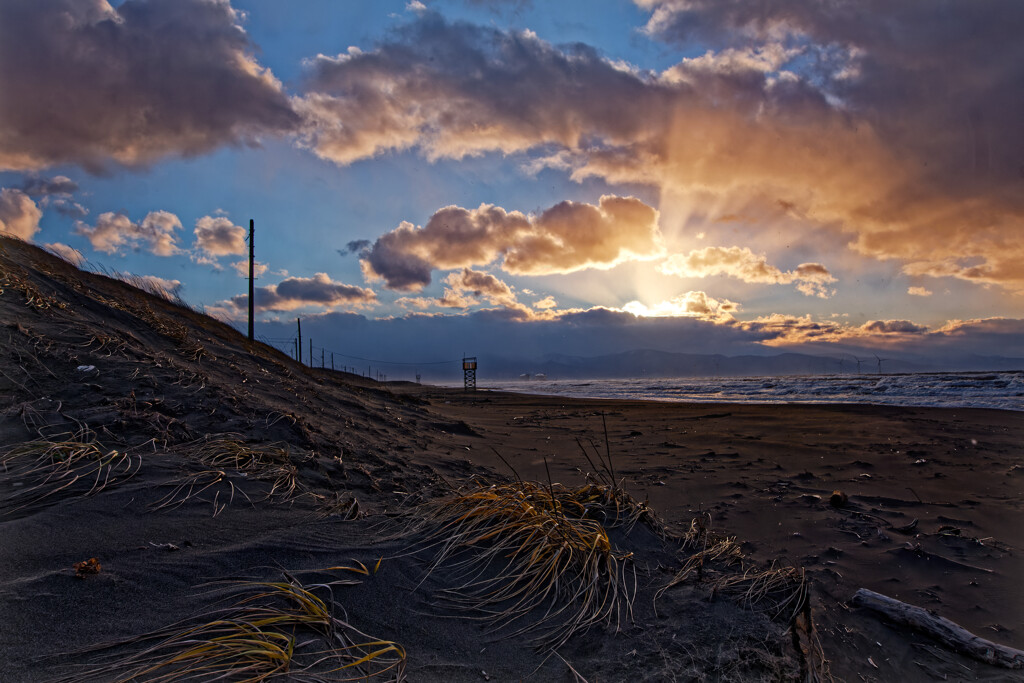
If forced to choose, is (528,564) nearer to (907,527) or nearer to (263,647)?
(263,647)

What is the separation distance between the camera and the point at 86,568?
6.67ft

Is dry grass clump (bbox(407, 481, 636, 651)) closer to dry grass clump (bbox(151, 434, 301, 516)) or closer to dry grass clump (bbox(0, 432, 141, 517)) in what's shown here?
dry grass clump (bbox(151, 434, 301, 516))

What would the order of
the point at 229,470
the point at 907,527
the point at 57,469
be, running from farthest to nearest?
the point at 907,527 < the point at 229,470 < the point at 57,469

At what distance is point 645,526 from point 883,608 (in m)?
1.44

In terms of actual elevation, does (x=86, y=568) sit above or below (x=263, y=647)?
above

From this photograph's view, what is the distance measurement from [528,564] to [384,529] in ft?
3.05

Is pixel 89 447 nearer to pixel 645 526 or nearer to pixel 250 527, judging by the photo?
pixel 250 527

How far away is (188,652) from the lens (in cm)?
170

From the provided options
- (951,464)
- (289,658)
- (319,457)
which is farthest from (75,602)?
(951,464)

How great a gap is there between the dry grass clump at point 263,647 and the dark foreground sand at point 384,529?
8cm

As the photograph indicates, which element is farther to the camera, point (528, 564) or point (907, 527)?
point (907, 527)

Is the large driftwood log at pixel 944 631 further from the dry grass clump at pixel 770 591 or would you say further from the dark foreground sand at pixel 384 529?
the dry grass clump at pixel 770 591

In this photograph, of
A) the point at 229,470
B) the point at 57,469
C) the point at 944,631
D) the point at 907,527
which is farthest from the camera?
the point at 907,527

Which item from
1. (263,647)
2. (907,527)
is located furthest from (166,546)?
(907,527)
